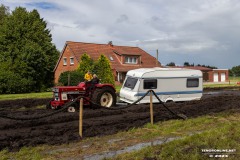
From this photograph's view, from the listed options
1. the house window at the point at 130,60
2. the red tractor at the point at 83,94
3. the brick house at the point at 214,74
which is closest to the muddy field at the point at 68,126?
the red tractor at the point at 83,94

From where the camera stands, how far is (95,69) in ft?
121

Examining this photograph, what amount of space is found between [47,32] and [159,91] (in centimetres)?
3363

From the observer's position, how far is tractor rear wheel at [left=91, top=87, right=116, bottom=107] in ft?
51.4

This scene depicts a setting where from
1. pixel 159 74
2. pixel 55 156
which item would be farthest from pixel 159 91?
pixel 55 156

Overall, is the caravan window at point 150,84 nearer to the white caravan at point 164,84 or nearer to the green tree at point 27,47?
the white caravan at point 164,84

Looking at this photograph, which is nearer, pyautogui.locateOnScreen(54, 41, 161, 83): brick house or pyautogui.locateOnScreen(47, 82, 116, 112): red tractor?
pyautogui.locateOnScreen(47, 82, 116, 112): red tractor

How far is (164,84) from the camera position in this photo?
17969 mm

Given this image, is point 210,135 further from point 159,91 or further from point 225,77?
point 225,77

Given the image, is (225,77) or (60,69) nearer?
(60,69)

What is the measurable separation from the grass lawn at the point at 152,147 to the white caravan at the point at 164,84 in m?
6.41

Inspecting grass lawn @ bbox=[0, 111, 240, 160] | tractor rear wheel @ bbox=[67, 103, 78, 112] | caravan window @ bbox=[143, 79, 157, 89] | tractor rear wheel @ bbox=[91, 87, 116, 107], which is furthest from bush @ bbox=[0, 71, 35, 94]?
grass lawn @ bbox=[0, 111, 240, 160]

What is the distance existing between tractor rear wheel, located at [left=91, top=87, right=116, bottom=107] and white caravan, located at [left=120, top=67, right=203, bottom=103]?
1.23m

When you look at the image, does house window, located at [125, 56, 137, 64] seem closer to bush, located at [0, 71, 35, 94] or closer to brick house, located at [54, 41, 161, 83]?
brick house, located at [54, 41, 161, 83]

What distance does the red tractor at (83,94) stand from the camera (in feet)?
48.9
